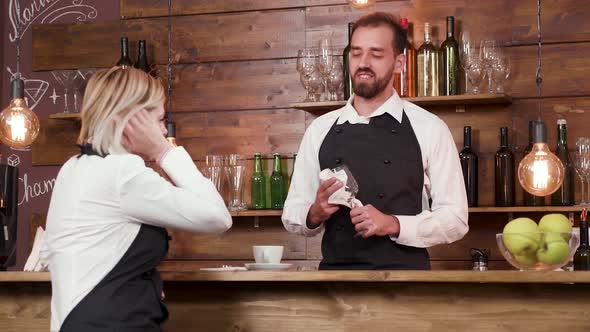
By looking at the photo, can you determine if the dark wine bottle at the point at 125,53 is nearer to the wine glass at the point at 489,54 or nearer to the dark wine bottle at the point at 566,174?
the wine glass at the point at 489,54

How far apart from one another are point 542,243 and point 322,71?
6.29ft

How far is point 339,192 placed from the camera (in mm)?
2783

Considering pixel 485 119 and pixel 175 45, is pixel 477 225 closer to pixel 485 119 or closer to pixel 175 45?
pixel 485 119

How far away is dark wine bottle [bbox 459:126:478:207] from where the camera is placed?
4.07 m

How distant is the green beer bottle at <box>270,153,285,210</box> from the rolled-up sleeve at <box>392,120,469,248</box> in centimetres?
131

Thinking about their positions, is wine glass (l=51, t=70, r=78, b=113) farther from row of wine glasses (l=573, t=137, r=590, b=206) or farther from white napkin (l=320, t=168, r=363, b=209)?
row of wine glasses (l=573, t=137, r=590, b=206)

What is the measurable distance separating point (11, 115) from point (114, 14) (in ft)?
3.96

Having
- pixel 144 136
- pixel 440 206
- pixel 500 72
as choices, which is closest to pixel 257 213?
pixel 500 72

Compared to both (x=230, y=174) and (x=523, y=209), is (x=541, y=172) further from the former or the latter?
(x=230, y=174)

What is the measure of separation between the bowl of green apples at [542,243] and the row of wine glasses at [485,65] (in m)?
1.65

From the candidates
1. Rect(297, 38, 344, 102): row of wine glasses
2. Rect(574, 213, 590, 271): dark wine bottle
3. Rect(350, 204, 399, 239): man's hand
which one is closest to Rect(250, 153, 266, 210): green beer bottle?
Rect(297, 38, 344, 102): row of wine glasses

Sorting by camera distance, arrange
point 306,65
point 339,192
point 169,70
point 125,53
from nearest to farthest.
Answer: point 339,192
point 306,65
point 125,53
point 169,70

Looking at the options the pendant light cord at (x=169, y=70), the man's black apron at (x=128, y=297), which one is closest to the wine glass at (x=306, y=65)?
the pendant light cord at (x=169, y=70)

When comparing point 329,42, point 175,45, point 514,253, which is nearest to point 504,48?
point 329,42
